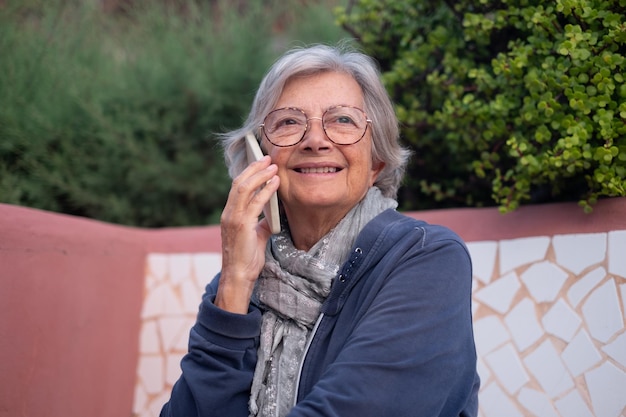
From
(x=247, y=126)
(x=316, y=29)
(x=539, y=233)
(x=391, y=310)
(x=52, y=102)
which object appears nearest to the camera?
(x=391, y=310)

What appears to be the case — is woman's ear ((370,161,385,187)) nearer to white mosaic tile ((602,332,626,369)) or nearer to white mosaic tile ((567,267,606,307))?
white mosaic tile ((567,267,606,307))

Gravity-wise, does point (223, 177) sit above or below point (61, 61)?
below

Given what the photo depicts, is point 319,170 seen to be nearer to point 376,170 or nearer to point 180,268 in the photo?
point 376,170

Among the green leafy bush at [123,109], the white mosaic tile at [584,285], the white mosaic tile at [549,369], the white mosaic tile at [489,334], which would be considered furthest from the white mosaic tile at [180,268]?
the white mosaic tile at [584,285]

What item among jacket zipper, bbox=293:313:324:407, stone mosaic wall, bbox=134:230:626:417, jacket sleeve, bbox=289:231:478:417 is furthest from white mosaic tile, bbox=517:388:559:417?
jacket zipper, bbox=293:313:324:407

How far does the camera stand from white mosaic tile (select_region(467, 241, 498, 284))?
3.27 m

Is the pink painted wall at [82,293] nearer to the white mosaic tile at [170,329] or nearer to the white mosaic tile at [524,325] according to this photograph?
the white mosaic tile at [170,329]

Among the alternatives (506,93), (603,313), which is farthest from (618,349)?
(506,93)

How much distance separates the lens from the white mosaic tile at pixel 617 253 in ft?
9.31

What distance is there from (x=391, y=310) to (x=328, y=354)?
0.28 m

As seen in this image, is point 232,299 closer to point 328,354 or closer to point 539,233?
point 328,354

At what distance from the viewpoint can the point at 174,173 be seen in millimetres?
4961

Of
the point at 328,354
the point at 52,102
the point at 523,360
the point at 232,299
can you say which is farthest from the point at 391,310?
the point at 52,102

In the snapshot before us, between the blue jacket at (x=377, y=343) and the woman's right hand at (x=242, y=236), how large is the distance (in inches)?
2.5
